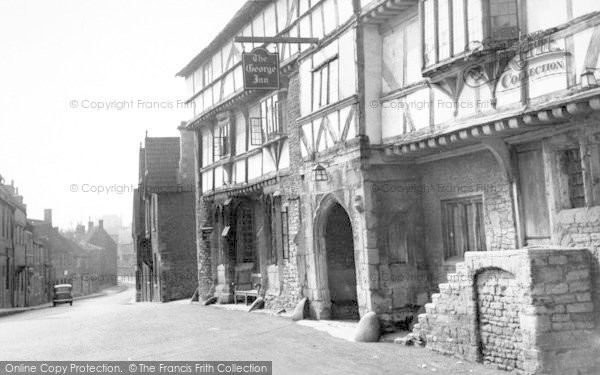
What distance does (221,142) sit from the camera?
2216cm

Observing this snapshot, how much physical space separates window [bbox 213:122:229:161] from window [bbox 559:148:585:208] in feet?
44.8

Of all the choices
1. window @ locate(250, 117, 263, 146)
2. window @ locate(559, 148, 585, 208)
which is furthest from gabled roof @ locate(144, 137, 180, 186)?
window @ locate(559, 148, 585, 208)

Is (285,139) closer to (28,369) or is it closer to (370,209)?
(370,209)

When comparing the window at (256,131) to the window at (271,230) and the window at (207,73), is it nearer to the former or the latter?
the window at (271,230)

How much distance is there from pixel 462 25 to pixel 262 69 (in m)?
6.86

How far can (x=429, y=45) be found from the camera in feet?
37.3

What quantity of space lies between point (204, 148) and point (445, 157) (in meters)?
13.2

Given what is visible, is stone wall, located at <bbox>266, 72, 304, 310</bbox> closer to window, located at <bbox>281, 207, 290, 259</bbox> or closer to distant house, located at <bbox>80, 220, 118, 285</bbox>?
window, located at <bbox>281, 207, 290, 259</bbox>

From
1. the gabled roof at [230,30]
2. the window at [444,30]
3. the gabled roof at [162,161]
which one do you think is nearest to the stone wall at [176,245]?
the gabled roof at [162,161]

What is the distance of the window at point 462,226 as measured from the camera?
12266 millimetres

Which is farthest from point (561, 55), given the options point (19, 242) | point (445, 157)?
point (19, 242)

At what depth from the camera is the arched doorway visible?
15430 millimetres

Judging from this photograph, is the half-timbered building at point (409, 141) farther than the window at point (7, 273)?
No

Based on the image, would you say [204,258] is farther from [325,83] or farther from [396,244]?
[396,244]
